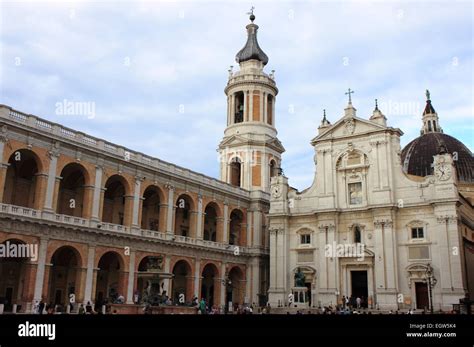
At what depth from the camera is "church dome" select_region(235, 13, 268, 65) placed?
191ft

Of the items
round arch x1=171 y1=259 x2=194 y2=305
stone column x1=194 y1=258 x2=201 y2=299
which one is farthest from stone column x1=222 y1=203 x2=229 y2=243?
round arch x1=171 y1=259 x2=194 y2=305

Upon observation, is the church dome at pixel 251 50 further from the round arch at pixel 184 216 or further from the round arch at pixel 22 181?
the round arch at pixel 22 181

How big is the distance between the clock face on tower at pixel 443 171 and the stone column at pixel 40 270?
104 ft

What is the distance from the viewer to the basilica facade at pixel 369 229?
41.6 m

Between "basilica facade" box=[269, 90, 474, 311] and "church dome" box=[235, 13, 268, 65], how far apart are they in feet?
42.0

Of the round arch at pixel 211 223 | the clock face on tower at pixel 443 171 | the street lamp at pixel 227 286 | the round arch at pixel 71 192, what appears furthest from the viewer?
the round arch at pixel 211 223

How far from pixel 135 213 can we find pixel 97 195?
13.0ft

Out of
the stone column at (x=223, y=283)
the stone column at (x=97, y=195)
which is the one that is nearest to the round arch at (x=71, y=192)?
the stone column at (x=97, y=195)

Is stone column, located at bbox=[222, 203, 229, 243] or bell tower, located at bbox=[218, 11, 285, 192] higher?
bell tower, located at bbox=[218, 11, 285, 192]

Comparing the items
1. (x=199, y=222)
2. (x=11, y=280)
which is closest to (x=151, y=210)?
(x=199, y=222)

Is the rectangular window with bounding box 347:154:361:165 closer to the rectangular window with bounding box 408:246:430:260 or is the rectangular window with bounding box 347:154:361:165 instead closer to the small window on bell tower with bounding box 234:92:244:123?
the rectangular window with bounding box 408:246:430:260

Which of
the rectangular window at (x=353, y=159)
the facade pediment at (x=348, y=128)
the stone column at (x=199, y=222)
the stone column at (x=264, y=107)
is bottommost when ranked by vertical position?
the stone column at (x=199, y=222)

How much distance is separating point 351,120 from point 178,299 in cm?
2341
